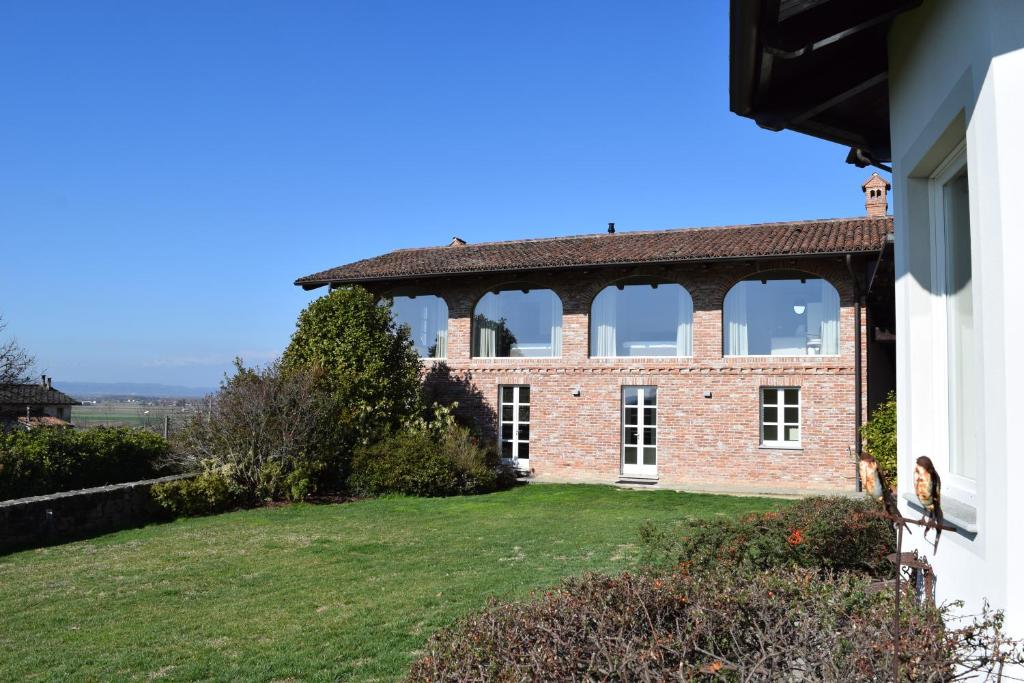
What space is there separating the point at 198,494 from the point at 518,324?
9.67 m

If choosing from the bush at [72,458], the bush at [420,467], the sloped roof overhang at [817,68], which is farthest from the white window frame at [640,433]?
the sloped roof overhang at [817,68]

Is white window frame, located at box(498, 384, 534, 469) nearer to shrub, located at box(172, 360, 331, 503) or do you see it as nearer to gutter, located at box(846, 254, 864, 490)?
shrub, located at box(172, 360, 331, 503)

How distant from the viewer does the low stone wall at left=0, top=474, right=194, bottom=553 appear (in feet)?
35.4

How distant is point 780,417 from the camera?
719 inches

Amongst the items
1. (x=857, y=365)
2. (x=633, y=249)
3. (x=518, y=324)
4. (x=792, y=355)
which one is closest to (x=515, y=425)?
(x=518, y=324)

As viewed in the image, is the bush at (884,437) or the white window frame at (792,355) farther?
the white window frame at (792,355)

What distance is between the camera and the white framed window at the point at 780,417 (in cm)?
1806

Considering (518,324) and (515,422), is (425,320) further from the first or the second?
(515,422)

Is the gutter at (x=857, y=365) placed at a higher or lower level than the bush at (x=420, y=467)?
higher

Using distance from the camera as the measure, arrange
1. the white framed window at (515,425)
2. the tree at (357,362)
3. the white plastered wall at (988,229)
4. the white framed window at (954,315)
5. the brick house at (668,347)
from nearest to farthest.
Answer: the white plastered wall at (988,229) → the white framed window at (954,315) → the tree at (357,362) → the brick house at (668,347) → the white framed window at (515,425)

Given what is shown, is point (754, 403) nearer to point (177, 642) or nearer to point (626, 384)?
point (626, 384)

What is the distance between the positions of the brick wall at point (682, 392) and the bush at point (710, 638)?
15075mm

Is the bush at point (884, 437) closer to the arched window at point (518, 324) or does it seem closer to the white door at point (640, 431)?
the white door at point (640, 431)

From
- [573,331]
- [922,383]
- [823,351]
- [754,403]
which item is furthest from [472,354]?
[922,383]
